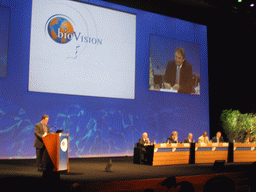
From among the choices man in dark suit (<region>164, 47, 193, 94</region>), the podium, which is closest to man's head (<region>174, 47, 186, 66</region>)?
man in dark suit (<region>164, 47, 193, 94</region>)

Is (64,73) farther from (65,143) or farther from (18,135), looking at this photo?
(65,143)

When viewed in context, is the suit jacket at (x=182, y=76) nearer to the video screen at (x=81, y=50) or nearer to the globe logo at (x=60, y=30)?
the video screen at (x=81, y=50)

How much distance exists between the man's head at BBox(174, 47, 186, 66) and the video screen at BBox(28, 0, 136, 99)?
188 cm

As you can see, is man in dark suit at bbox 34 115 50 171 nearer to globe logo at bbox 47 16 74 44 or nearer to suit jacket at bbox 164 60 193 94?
globe logo at bbox 47 16 74 44

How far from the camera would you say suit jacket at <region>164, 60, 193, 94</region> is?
11023 millimetres

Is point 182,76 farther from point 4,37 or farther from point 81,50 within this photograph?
point 4,37

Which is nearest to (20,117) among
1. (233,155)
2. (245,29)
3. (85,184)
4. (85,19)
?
(85,19)

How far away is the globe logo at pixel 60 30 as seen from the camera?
8859mm

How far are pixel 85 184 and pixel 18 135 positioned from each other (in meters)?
4.72

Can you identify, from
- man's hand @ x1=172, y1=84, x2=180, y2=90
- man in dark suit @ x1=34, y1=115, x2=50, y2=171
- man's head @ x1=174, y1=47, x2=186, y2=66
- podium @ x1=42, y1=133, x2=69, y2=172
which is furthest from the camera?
man's head @ x1=174, y1=47, x2=186, y2=66

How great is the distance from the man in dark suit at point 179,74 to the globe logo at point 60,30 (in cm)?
382

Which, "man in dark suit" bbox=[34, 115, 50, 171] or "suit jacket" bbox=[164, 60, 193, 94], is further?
"suit jacket" bbox=[164, 60, 193, 94]

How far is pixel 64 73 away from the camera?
898 centimetres

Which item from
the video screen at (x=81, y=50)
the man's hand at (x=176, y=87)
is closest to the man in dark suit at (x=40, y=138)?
the video screen at (x=81, y=50)
